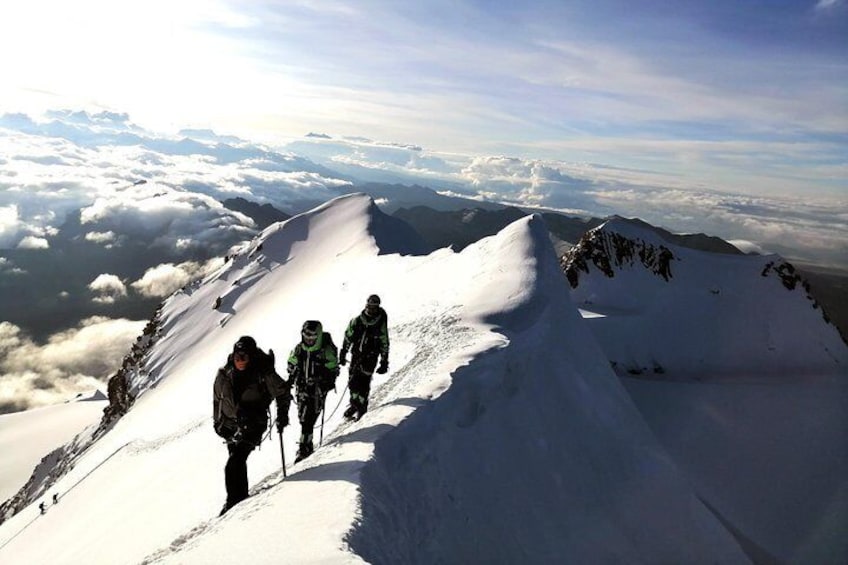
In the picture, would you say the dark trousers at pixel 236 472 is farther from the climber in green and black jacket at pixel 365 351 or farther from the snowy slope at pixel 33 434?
the snowy slope at pixel 33 434

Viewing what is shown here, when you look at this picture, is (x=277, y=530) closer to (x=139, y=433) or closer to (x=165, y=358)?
(x=139, y=433)

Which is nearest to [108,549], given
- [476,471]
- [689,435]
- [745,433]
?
[476,471]

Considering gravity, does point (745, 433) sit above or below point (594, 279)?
below

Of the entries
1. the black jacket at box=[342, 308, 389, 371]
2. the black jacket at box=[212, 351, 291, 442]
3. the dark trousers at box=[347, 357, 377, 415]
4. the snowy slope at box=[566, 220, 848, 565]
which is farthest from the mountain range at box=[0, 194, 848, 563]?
the black jacket at box=[212, 351, 291, 442]

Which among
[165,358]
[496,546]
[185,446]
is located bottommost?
[165,358]

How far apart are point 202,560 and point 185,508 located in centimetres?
726

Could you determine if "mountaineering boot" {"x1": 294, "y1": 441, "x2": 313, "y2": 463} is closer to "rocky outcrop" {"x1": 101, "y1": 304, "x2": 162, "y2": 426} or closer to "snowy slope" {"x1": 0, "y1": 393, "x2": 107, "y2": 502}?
"rocky outcrop" {"x1": 101, "y1": 304, "x2": 162, "y2": 426}

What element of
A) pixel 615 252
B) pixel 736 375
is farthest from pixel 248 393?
pixel 615 252

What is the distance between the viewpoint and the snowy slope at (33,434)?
76938 mm

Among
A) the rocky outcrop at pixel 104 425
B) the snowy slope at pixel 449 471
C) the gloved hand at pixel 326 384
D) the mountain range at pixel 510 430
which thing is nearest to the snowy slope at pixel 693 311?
the mountain range at pixel 510 430

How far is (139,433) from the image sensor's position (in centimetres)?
3152

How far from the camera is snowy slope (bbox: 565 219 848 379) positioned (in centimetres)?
4900

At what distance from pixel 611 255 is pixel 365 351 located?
165ft

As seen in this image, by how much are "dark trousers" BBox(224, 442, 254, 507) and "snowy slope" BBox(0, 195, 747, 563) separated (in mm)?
559
